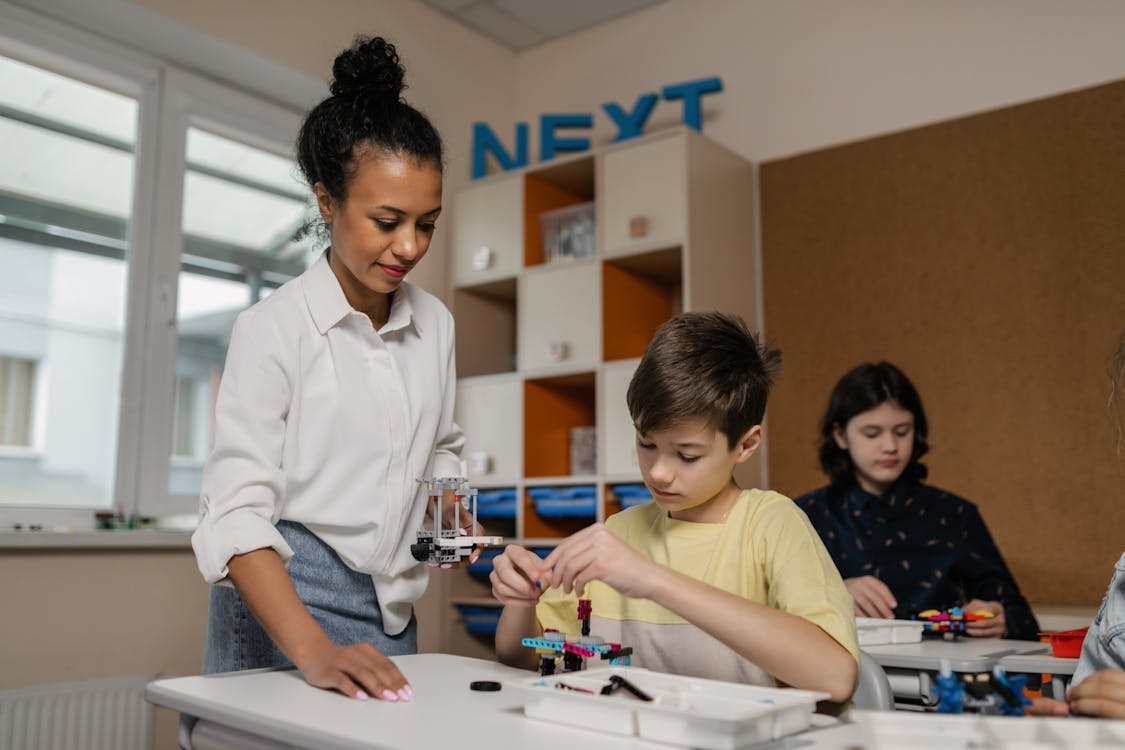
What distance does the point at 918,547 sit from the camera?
241cm

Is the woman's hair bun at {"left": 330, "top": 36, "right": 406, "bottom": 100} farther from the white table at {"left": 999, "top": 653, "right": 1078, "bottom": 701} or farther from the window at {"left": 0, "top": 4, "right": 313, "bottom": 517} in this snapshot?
the window at {"left": 0, "top": 4, "right": 313, "bottom": 517}

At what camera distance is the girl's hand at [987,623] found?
212 centimetres

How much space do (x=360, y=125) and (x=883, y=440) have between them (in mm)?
1601

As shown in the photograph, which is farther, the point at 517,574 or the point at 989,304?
the point at 989,304

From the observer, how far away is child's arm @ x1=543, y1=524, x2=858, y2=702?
1006 millimetres

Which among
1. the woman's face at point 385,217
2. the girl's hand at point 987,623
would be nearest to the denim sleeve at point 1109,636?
the girl's hand at point 987,623

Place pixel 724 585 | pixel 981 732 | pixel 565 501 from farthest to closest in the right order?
pixel 565 501, pixel 724 585, pixel 981 732

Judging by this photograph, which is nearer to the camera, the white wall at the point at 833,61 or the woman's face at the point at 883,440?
the woman's face at the point at 883,440

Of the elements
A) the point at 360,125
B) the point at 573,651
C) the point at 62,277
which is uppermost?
the point at 62,277

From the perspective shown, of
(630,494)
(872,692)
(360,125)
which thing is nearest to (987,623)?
(872,692)

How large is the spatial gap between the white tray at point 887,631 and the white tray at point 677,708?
3.16ft

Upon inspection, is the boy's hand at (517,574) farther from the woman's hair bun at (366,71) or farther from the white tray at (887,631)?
the white tray at (887,631)

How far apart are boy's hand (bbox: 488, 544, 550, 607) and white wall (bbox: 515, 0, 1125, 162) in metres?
2.37

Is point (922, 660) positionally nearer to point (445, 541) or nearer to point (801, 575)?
point (801, 575)
